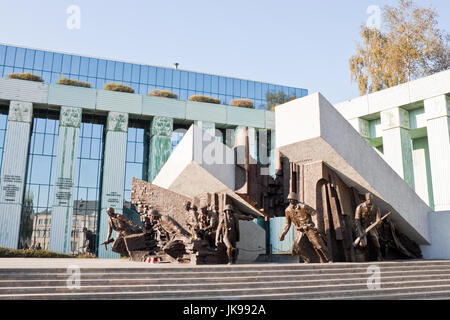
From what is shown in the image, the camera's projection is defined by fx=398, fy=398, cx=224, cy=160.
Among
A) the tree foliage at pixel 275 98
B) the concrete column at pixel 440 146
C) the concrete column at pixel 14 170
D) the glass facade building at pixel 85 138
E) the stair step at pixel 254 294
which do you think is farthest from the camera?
the tree foliage at pixel 275 98

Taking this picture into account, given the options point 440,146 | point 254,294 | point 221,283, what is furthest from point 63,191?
point 440,146

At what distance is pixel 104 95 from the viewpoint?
23.7 meters

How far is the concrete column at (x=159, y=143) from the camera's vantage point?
23.9 m

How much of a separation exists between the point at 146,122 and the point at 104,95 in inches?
135

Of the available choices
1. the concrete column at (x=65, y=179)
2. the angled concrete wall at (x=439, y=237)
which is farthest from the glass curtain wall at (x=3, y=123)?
the angled concrete wall at (x=439, y=237)

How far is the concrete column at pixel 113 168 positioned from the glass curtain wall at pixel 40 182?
296 cm

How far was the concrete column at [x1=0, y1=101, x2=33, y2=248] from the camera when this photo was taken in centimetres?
2061

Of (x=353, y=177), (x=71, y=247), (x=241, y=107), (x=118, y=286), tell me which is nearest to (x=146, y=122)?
(x=241, y=107)

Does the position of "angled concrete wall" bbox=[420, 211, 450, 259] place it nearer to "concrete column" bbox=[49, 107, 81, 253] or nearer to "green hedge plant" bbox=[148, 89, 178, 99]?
"concrete column" bbox=[49, 107, 81, 253]

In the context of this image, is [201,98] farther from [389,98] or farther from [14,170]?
[389,98]

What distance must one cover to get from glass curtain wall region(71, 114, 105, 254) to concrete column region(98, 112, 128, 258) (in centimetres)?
113

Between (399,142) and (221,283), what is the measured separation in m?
14.3

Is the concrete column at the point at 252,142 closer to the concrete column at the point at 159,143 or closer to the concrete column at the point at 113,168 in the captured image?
Answer: the concrete column at the point at 159,143
